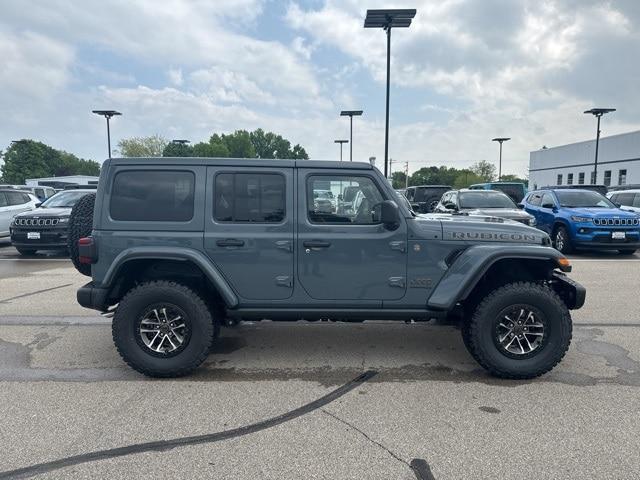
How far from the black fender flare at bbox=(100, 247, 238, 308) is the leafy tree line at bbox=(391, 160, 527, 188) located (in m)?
65.3

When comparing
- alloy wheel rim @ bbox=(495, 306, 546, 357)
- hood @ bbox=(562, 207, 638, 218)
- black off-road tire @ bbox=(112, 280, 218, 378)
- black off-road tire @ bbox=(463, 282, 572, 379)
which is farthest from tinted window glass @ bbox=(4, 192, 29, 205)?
hood @ bbox=(562, 207, 638, 218)

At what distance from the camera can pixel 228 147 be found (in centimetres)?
7900

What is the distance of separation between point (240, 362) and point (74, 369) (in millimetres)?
1514

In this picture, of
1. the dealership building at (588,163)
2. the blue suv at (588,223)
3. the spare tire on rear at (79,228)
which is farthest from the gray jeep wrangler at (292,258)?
the dealership building at (588,163)

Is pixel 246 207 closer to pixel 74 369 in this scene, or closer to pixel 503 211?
pixel 74 369

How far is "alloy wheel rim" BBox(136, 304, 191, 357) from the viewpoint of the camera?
387 centimetres

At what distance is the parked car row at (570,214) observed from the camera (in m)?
10.2

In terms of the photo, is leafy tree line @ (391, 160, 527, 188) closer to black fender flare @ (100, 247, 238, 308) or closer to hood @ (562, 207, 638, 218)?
hood @ (562, 207, 638, 218)

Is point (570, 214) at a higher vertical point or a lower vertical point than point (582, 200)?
lower

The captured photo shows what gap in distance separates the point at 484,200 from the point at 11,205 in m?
13.3

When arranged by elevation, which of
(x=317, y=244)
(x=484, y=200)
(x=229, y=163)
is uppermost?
(x=229, y=163)

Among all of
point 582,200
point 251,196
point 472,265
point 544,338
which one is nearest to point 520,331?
point 544,338

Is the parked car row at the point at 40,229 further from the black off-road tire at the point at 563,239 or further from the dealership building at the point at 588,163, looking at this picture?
the dealership building at the point at 588,163

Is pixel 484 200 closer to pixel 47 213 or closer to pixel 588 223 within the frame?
pixel 588 223
